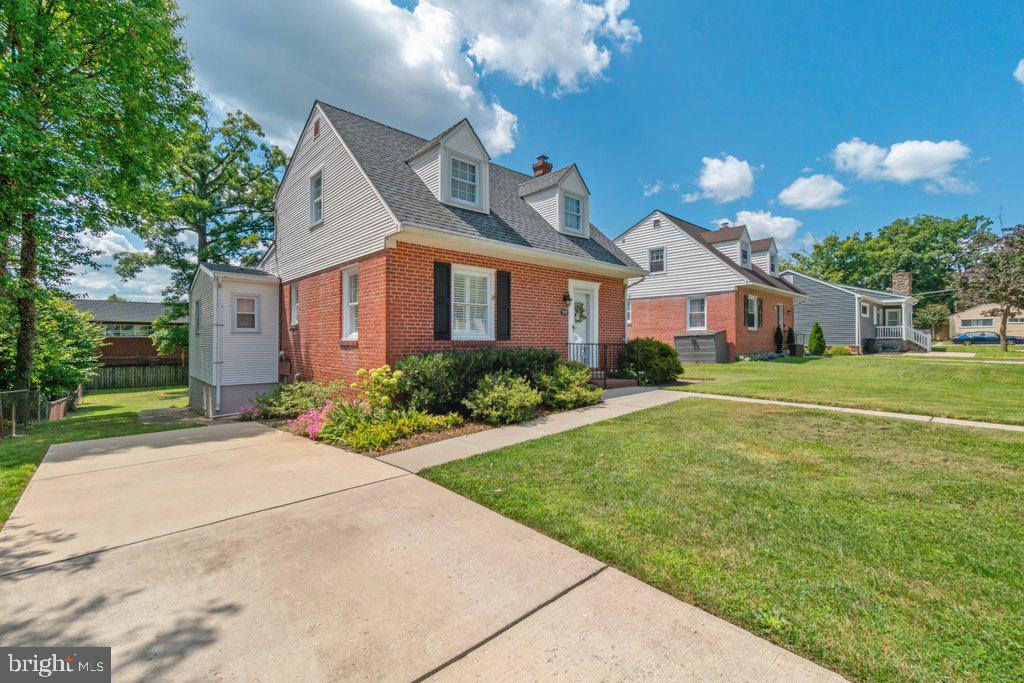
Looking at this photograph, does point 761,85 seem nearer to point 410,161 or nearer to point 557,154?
point 557,154

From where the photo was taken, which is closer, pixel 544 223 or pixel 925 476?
pixel 925 476

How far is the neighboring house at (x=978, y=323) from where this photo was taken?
133 feet

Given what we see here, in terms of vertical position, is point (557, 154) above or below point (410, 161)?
above

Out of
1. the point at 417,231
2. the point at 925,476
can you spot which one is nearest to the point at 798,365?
the point at 925,476

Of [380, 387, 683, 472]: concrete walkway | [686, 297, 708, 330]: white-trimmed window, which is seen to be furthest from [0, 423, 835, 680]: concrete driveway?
[686, 297, 708, 330]: white-trimmed window

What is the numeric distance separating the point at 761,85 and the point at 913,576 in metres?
13.9

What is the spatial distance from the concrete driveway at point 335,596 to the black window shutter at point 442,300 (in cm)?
491

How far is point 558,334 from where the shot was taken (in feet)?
36.7

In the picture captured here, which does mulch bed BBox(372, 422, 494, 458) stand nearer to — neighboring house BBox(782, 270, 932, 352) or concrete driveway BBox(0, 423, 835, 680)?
concrete driveway BBox(0, 423, 835, 680)

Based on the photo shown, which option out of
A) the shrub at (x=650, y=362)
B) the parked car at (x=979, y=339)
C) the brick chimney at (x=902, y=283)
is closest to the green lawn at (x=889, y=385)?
the shrub at (x=650, y=362)

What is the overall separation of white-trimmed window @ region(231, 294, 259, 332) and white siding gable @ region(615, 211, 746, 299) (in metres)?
16.6

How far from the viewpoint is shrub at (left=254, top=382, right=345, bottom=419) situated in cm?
888

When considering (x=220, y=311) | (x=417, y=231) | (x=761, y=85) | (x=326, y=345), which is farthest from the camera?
(x=761, y=85)

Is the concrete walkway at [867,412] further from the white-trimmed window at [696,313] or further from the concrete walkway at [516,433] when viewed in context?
the white-trimmed window at [696,313]
